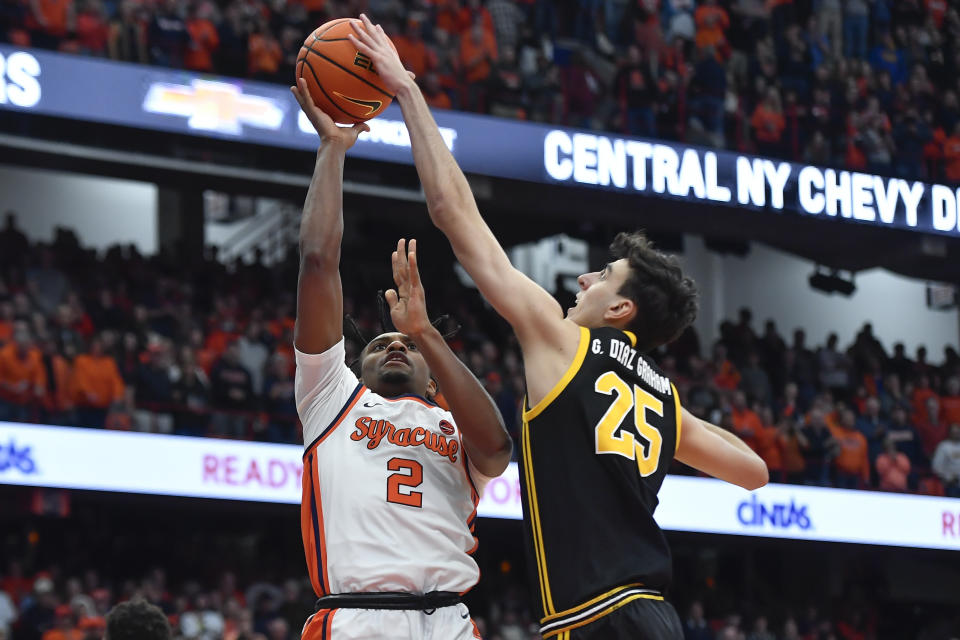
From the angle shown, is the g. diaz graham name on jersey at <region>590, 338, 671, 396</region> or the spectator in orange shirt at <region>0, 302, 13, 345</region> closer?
the g. diaz graham name on jersey at <region>590, 338, 671, 396</region>

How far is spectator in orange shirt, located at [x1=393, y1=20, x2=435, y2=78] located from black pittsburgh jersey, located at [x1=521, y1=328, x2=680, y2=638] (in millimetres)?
14542

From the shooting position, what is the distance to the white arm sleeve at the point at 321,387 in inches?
189

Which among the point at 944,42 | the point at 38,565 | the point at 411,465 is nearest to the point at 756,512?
the point at 38,565

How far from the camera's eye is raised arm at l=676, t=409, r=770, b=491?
4621 mm

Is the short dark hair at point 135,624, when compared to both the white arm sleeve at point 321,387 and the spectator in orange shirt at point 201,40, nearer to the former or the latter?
the white arm sleeve at point 321,387

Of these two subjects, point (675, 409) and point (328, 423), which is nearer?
point (675, 409)

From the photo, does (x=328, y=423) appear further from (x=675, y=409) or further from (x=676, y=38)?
(x=676, y=38)

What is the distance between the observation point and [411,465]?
186 inches

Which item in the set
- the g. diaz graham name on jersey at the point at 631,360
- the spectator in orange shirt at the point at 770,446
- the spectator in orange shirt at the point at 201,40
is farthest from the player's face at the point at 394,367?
the spectator in orange shirt at the point at 770,446

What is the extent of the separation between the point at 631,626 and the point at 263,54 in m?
14.4

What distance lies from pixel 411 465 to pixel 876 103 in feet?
62.6

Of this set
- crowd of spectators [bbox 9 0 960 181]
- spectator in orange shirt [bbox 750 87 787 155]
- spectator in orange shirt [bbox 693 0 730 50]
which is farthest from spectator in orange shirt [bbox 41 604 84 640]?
spectator in orange shirt [bbox 693 0 730 50]

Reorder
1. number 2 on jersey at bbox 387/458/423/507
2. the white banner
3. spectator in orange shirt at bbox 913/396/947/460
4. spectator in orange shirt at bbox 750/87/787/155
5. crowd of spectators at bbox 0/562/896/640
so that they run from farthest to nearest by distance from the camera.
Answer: spectator in orange shirt at bbox 750/87/787/155 → spectator in orange shirt at bbox 913/396/947/460 → the white banner → crowd of spectators at bbox 0/562/896/640 → number 2 on jersey at bbox 387/458/423/507

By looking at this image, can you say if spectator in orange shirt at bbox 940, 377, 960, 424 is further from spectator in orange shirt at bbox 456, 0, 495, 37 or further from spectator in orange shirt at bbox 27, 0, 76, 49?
spectator in orange shirt at bbox 27, 0, 76, 49
